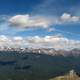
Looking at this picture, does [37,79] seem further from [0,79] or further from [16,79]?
[0,79]

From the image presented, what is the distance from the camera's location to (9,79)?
656ft

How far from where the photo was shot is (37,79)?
194625 mm

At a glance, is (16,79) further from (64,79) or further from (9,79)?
(64,79)

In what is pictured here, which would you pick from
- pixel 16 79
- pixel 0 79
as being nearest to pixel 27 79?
pixel 16 79

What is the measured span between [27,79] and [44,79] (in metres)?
16.0

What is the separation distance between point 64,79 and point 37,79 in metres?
77.1

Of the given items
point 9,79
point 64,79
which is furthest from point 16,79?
point 64,79

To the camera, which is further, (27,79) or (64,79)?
(27,79)

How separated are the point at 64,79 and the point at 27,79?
8335 centimetres

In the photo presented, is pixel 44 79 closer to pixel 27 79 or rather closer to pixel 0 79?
pixel 27 79

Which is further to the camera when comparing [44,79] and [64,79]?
[44,79]

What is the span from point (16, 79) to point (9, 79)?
6527 millimetres

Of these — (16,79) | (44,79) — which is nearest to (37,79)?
(44,79)

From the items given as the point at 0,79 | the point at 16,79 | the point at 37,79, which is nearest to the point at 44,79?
the point at 37,79
